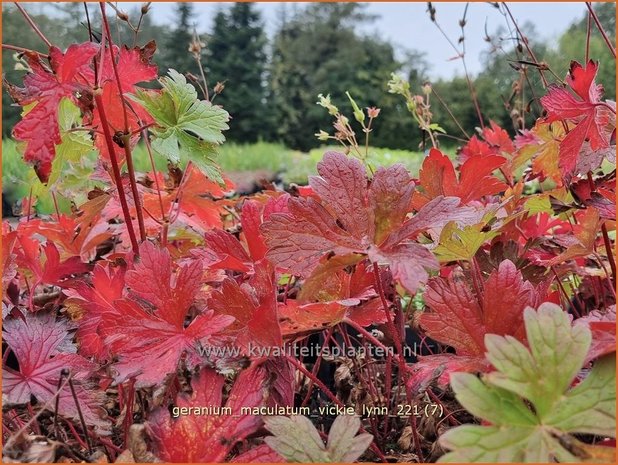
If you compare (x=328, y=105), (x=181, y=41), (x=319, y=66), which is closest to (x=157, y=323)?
(x=328, y=105)

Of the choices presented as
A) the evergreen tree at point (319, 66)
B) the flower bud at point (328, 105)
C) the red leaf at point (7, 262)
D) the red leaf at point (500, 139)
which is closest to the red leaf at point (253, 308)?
the red leaf at point (7, 262)

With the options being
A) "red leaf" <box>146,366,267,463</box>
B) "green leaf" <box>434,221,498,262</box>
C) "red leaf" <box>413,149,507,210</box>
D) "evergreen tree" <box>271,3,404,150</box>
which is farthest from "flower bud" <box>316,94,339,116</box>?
Result: "evergreen tree" <box>271,3,404,150</box>

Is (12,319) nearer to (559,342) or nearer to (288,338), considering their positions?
(288,338)

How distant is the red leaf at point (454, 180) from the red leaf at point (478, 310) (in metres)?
0.16

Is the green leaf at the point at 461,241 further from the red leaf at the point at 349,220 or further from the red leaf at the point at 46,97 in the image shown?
the red leaf at the point at 46,97

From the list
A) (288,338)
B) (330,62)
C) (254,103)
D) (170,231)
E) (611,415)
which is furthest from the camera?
(330,62)

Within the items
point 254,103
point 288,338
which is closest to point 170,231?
point 288,338

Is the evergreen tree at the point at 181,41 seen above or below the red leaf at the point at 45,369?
above

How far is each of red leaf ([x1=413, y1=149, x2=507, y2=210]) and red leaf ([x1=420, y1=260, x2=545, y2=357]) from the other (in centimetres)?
16

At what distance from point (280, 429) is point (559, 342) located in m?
0.17

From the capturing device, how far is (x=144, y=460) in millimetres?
328

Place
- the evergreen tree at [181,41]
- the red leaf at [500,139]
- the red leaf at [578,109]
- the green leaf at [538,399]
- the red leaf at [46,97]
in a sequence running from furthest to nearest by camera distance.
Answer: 1. the evergreen tree at [181,41]
2. the red leaf at [500,139]
3. the red leaf at [578,109]
4. the red leaf at [46,97]
5. the green leaf at [538,399]

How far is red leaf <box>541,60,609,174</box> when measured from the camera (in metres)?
0.48

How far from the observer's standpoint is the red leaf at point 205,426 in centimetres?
34
